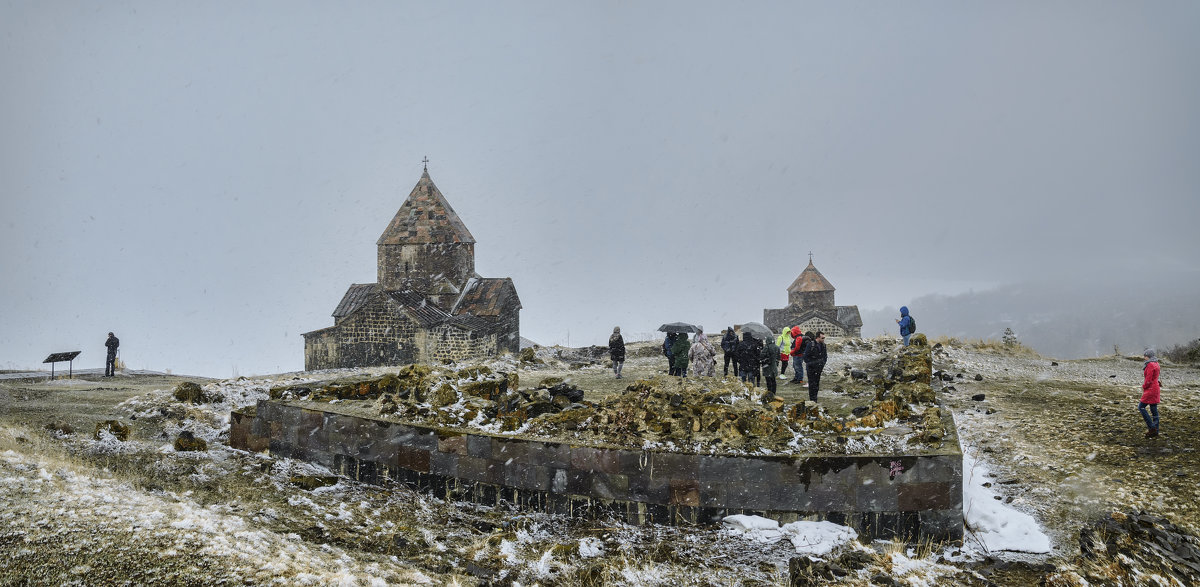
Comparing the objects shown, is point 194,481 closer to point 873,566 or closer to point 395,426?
point 395,426

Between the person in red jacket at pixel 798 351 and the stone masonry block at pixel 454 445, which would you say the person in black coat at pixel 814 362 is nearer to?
the person in red jacket at pixel 798 351

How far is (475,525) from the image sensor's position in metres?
7.32

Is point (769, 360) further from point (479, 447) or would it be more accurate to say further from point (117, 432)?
point (117, 432)

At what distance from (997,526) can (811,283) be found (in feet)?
133

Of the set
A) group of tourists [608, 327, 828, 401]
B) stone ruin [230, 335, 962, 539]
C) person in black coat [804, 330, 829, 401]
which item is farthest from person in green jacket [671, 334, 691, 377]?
stone ruin [230, 335, 962, 539]

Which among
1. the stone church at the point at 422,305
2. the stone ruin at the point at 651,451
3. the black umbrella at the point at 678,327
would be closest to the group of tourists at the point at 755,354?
the black umbrella at the point at 678,327

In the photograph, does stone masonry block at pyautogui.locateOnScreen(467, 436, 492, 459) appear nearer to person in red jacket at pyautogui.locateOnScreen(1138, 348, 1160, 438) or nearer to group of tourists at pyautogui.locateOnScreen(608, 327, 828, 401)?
group of tourists at pyautogui.locateOnScreen(608, 327, 828, 401)

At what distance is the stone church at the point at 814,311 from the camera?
44.2 meters

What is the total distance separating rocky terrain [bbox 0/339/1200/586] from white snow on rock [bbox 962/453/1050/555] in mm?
115

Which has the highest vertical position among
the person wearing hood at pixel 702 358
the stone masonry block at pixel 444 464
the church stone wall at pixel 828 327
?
the church stone wall at pixel 828 327

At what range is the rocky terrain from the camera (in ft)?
17.8

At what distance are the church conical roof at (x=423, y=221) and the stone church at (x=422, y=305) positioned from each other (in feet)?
0.15

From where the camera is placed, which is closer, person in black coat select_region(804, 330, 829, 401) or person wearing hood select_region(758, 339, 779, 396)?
person in black coat select_region(804, 330, 829, 401)

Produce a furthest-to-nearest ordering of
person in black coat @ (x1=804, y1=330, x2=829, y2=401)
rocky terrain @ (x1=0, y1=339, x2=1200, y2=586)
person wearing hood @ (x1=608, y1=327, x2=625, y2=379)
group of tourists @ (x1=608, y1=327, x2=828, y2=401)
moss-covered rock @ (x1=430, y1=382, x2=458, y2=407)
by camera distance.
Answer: person wearing hood @ (x1=608, y1=327, x2=625, y2=379) → group of tourists @ (x1=608, y1=327, x2=828, y2=401) → person in black coat @ (x1=804, y1=330, x2=829, y2=401) → moss-covered rock @ (x1=430, y1=382, x2=458, y2=407) → rocky terrain @ (x1=0, y1=339, x2=1200, y2=586)
